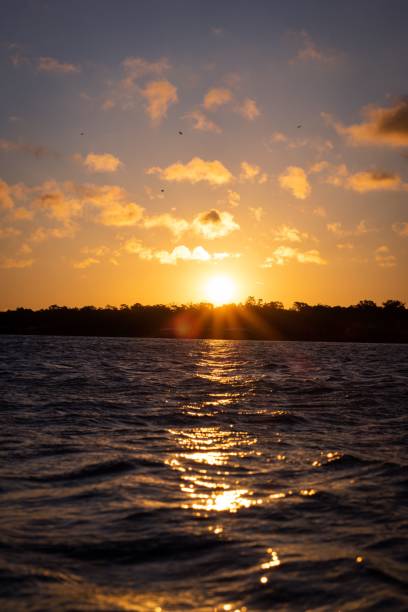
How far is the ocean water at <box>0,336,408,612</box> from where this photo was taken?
5691 millimetres

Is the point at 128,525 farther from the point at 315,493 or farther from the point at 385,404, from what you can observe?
the point at 385,404

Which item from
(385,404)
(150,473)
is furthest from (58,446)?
(385,404)

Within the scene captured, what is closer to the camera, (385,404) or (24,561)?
(24,561)

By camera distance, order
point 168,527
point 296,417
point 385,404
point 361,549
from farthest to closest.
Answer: point 385,404 → point 296,417 → point 168,527 → point 361,549

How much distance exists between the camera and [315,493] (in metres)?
9.22

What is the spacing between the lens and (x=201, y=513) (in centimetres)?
810

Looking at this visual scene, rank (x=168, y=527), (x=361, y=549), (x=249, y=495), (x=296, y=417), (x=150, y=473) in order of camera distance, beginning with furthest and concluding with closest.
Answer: (x=296, y=417)
(x=150, y=473)
(x=249, y=495)
(x=168, y=527)
(x=361, y=549)

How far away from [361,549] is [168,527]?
2432 millimetres

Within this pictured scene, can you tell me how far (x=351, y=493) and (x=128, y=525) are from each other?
12.8 ft

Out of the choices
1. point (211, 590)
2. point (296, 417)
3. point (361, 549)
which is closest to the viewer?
point (211, 590)

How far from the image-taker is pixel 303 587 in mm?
5797

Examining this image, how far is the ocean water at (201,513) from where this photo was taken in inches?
224

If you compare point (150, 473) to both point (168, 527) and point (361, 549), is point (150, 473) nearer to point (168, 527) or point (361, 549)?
point (168, 527)

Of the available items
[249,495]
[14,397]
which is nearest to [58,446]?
[249,495]
